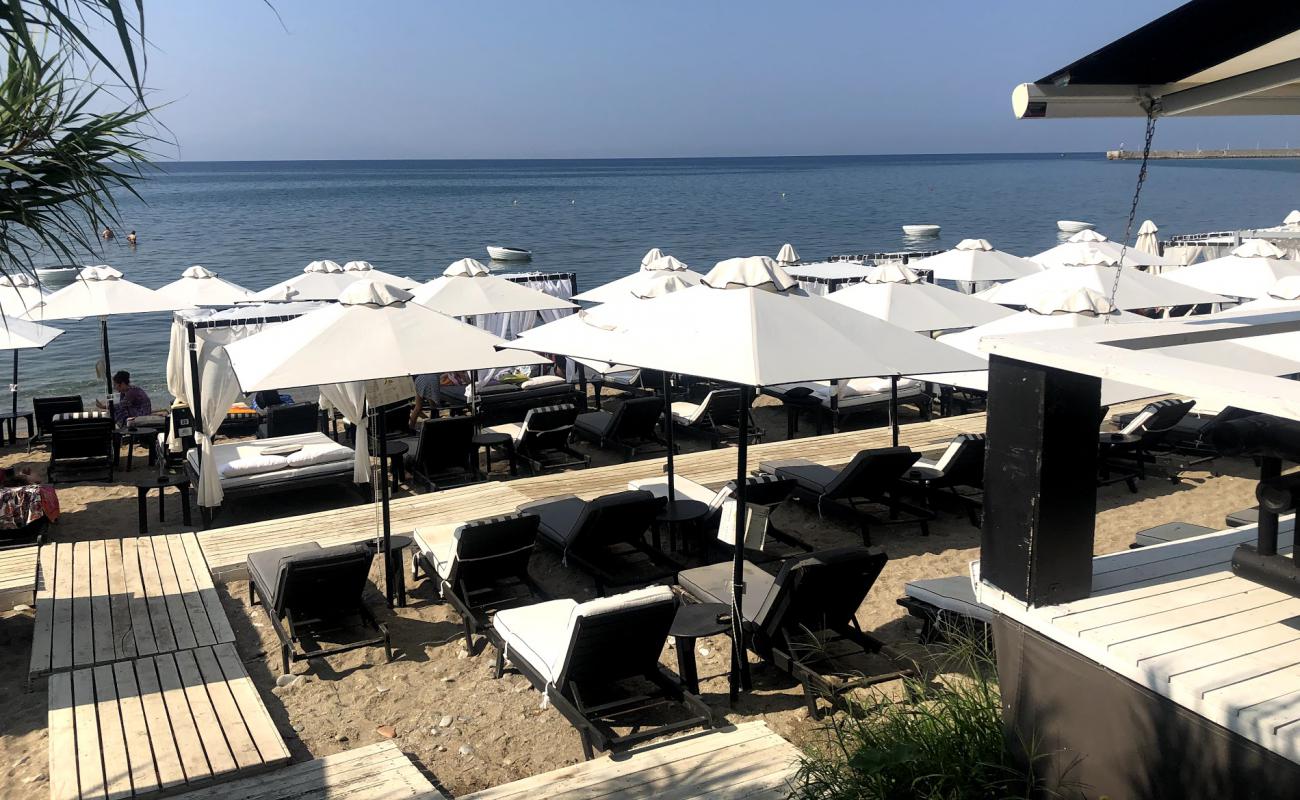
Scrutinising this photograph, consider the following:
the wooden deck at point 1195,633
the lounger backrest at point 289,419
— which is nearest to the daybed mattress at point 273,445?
the lounger backrest at point 289,419

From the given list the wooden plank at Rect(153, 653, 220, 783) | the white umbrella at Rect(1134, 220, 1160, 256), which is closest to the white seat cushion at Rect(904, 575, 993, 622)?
the wooden plank at Rect(153, 653, 220, 783)

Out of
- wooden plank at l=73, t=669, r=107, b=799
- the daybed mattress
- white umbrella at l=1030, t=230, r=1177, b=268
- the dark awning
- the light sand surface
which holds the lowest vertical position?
the light sand surface

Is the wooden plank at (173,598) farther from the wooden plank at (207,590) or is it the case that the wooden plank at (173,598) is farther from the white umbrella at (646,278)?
the white umbrella at (646,278)

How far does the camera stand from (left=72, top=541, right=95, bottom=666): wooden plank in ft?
18.0

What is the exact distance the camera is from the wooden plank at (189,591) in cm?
581

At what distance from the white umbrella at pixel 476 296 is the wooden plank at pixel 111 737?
755cm

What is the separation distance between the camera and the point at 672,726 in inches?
185

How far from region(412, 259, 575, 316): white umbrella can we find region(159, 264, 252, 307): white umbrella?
2.59 metres

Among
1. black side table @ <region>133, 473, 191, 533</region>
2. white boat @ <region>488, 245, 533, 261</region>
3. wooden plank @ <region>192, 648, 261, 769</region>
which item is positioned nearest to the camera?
wooden plank @ <region>192, 648, 261, 769</region>

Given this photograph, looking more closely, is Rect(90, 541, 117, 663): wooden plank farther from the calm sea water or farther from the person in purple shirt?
Result: the calm sea water

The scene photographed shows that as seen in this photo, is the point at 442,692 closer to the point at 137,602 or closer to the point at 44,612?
the point at 137,602

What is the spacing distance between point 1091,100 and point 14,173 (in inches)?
169

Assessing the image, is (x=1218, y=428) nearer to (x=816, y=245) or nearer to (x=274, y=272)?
(x=274, y=272)

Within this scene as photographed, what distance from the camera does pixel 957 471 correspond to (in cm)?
814
